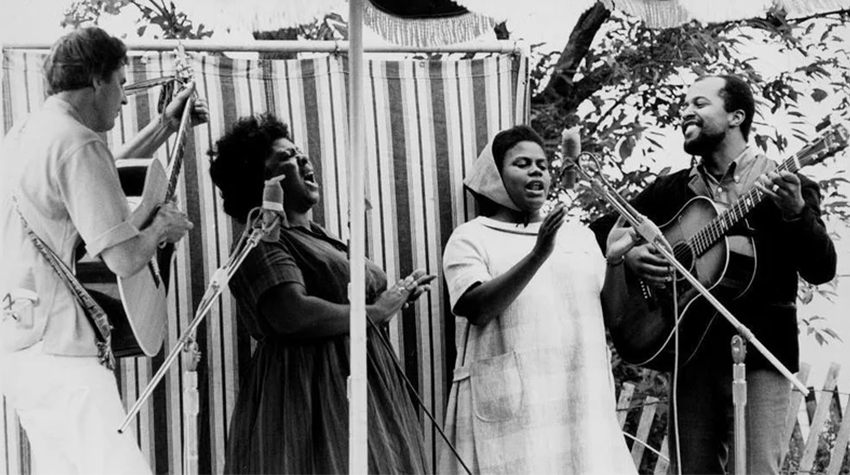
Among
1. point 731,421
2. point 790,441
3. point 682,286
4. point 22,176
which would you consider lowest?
point 790,441

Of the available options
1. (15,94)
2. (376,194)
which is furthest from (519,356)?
(15,94)

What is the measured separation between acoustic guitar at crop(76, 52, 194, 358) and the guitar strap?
0.08 metres

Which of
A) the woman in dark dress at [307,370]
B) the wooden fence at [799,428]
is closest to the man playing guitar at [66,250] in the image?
the woman in dark dress at [307,370]

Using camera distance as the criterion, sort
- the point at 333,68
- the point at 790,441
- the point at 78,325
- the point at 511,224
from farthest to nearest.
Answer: the point at 790,441 → the point at 333,68 → the point at 511,224 → the point at 78,325

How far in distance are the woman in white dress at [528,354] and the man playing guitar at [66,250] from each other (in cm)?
119

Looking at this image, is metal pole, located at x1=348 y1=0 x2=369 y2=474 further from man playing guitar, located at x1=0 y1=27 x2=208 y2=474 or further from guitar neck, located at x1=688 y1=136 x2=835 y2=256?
guitar neck, located at x1=688 y1=136 x2=835 y2=256

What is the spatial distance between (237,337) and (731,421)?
1.98m

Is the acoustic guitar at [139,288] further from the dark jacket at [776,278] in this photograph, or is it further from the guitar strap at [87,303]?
the dark jacket at [776,278]

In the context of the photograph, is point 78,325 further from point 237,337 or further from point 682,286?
point 682,286

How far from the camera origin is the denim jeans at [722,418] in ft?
19.2

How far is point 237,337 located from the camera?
21.9 ft

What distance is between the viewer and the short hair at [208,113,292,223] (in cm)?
645

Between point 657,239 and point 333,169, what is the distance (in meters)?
1.60

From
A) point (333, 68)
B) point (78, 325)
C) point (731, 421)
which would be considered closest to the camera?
point (78, 325)
